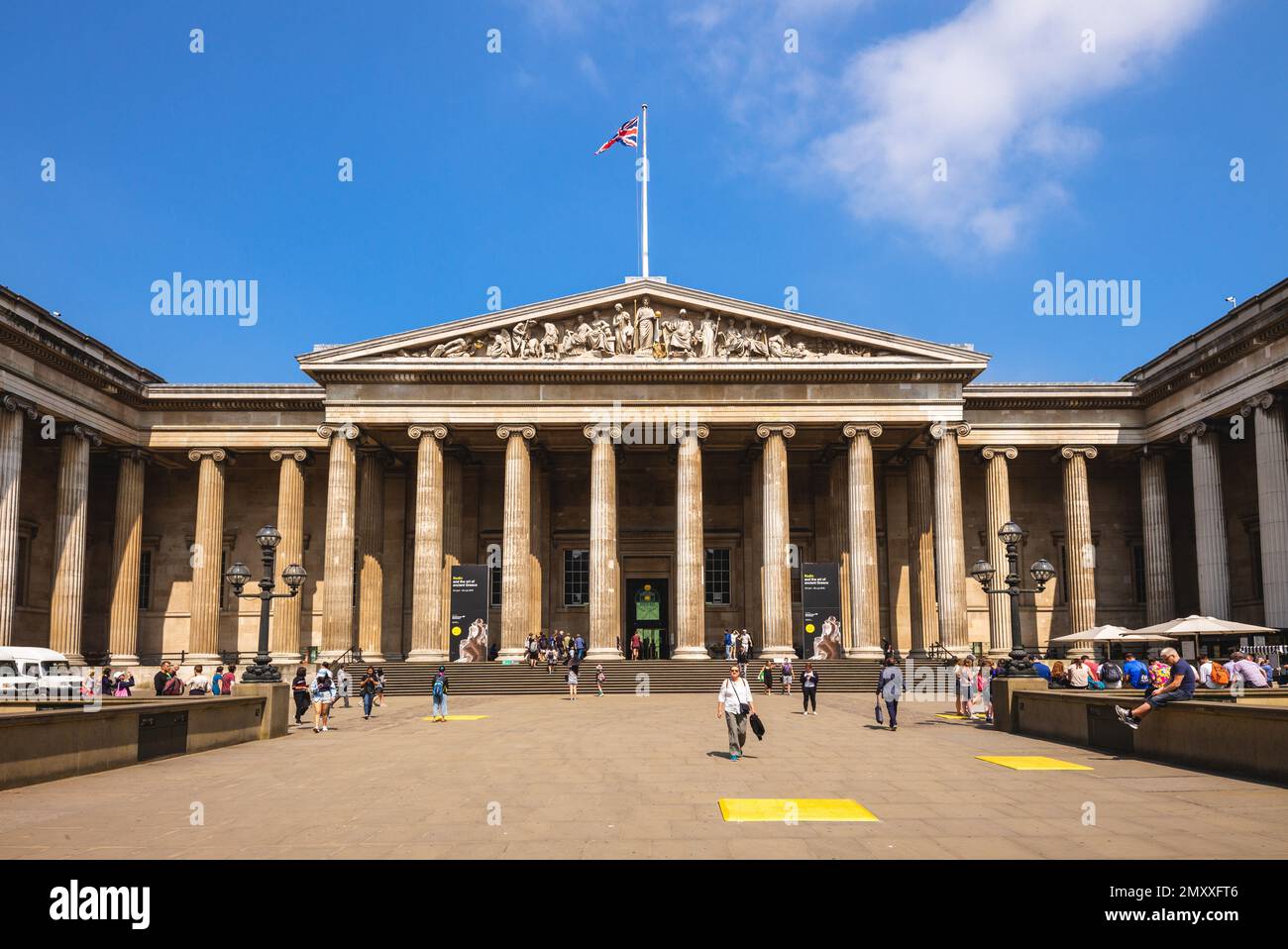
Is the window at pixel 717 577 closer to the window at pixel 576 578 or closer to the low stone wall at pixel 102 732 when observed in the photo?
the window at pixel 576 578

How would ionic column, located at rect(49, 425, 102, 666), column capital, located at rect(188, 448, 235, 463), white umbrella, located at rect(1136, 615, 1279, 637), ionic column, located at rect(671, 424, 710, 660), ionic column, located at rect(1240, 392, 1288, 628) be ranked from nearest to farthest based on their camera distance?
white umbrella, located at rect(1136, 615, 1279, 637) < ionic column, located at rect(1240, 392, 1288, 628) < ionic column, located at rect(49, 425, 102, 666) < ionic column, located at rect(671, 424, 710, 660) < column capital, located at rect(188, 448, 235, 463)

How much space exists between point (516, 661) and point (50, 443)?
21677mm

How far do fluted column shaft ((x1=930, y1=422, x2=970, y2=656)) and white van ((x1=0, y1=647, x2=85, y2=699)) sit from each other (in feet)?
101

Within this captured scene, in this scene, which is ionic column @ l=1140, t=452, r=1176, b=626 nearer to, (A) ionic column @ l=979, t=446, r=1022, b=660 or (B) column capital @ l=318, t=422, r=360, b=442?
(A) ionic column @ l=979, t=446, r=1022, b=660

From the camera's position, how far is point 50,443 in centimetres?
4297

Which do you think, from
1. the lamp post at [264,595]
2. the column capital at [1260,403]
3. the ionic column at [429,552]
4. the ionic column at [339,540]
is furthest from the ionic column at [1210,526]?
the lamp post at [264,595]

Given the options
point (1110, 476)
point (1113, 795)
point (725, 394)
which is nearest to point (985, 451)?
point (1110, 476)

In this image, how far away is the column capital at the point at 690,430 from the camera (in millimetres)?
Result: 42375

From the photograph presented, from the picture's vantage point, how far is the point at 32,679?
28.0 meters

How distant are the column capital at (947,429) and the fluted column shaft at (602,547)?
1294 cm

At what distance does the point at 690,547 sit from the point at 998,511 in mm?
13951

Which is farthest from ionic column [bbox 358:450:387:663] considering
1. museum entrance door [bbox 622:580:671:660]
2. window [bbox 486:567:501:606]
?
museum entrance door [bbox 622:580:671:660]

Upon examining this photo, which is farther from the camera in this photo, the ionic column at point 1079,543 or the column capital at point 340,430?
the ionic column at point 1079,543

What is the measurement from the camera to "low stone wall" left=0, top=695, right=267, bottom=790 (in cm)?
1438
